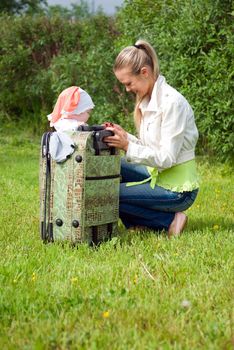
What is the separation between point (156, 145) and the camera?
4758 millimetres

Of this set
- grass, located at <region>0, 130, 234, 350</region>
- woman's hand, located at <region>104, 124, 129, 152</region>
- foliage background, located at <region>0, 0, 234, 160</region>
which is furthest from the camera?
foliage background, located at <region>0, 0, 234, 160</region>

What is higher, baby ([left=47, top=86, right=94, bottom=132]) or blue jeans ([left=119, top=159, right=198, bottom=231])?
baby ([left=47, top=86, right=94, bottom=132])

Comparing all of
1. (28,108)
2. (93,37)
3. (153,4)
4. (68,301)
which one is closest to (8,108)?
(28,108)

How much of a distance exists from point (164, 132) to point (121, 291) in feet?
5.23

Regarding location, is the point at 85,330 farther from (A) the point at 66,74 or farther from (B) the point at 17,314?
(A) the point at 66,74

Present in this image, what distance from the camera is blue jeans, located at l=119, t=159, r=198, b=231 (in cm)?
482

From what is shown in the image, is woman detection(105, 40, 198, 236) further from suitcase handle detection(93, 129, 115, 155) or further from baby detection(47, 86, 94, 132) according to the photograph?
baby detection(47, 86, 94, 132)

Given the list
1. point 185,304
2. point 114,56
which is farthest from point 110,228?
point 114,56

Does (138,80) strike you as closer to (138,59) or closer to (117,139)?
(138,59)

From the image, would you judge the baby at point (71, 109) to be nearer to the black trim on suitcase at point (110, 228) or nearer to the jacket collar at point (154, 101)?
the jacket collar at point (154, 101)

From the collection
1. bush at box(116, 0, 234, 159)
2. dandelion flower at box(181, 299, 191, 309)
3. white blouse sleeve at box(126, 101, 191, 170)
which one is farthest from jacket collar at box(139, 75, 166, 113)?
bush at box(116, 0, 234, 159)

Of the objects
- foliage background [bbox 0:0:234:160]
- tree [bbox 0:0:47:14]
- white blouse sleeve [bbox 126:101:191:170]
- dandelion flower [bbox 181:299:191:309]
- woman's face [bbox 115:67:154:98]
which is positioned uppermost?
woman's face [bbox 115:67:154:98]

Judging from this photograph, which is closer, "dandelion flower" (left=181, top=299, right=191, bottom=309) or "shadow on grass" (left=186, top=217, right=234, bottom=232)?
"dandelion flower" (left=181, top=299, right=191, bottom=309)

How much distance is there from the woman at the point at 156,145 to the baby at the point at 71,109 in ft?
0.92
